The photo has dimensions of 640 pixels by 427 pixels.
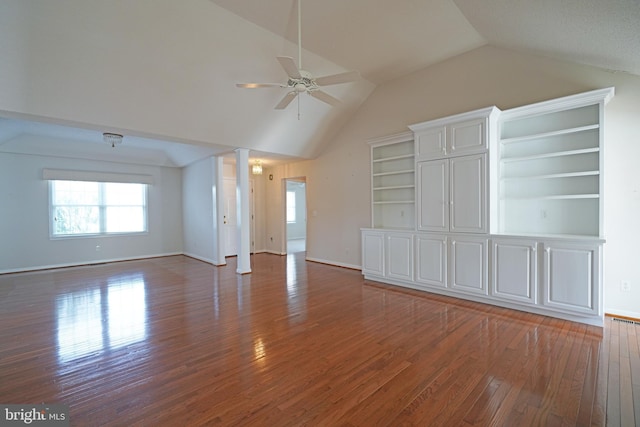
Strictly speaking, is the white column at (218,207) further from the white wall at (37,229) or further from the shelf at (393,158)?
the shelf at (393,158)

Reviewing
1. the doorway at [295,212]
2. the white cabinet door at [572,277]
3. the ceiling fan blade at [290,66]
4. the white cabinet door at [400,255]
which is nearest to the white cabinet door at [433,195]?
the white cabinet door at [400,255]

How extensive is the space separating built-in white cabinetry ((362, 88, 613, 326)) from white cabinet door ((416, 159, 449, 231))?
15 millimetres

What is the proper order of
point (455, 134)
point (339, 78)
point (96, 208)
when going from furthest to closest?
point (96, 208), point (455, 134), point (339, 78)

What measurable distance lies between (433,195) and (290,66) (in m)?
2.70

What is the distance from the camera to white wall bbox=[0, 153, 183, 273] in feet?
19.1

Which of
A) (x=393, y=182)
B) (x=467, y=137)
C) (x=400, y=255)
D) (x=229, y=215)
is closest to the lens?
(x=467, y=137)

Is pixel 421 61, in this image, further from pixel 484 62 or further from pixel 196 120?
pixel 196 120

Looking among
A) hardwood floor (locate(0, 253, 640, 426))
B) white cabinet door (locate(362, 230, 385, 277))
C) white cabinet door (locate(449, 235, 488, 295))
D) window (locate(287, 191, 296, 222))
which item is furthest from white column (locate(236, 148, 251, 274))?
window (locate(287, 191, 296, 222))

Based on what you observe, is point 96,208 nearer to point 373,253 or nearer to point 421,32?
point 373,253

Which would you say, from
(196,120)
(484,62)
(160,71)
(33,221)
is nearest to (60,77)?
(160,71)

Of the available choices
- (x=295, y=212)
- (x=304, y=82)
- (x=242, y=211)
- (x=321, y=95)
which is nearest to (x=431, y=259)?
(x=321, y=95)

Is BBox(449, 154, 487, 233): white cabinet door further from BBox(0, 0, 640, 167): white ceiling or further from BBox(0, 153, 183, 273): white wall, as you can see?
BBox(0, 153, 183, 273): white wall

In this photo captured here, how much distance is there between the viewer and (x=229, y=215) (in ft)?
24.5

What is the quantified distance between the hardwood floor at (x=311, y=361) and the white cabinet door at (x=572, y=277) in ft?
0.78
